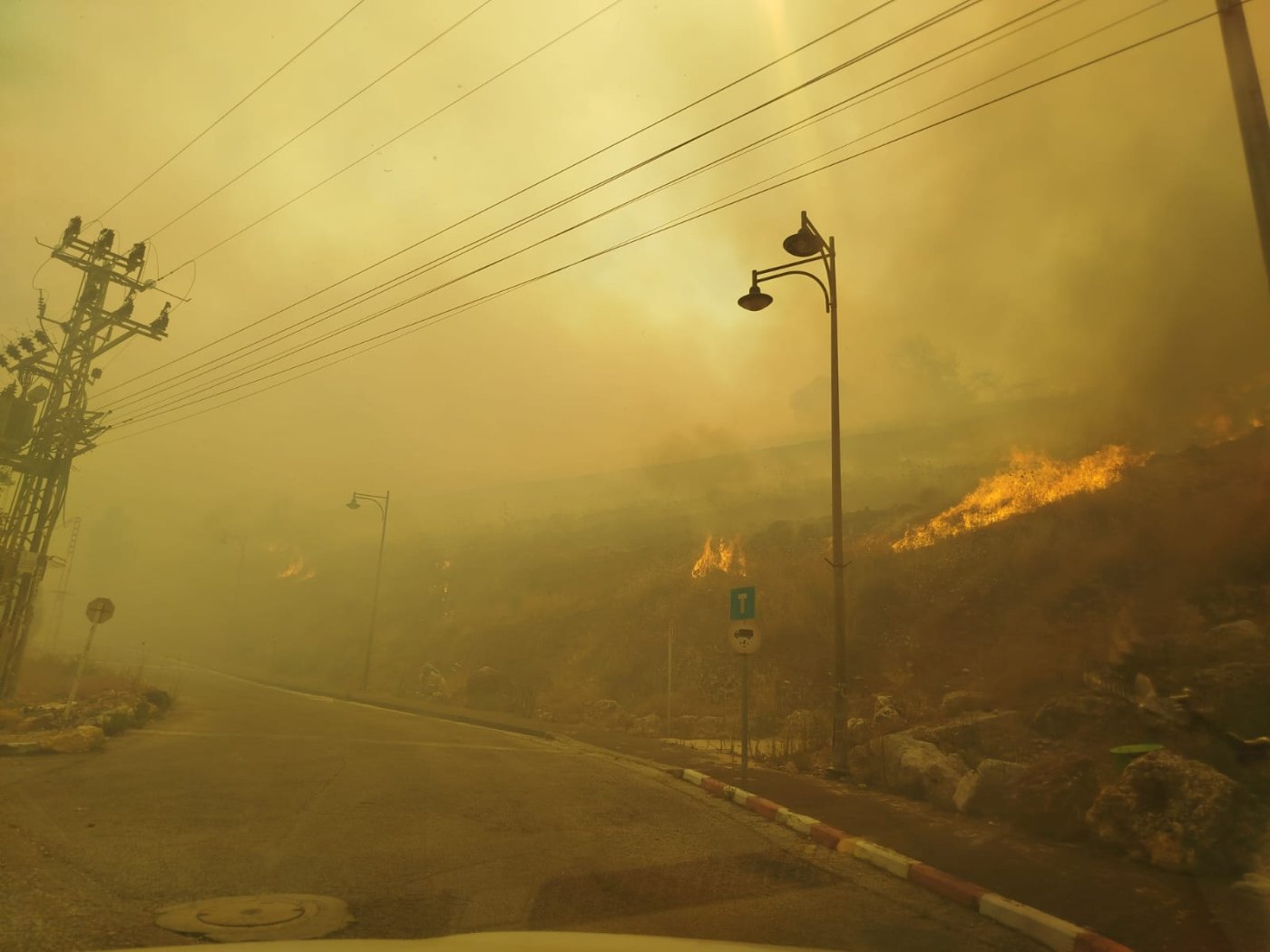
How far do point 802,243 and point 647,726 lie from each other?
13324 mm

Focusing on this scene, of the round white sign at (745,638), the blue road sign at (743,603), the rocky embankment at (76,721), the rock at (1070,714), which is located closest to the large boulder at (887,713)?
the rock at (1070,714)

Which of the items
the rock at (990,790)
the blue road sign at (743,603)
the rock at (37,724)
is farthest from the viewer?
the rock at (37,724)

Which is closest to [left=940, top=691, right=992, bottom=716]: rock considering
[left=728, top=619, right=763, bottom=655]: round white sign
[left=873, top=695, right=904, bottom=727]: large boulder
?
[left=873, top=695, right=904, bottom=727]: large boulder

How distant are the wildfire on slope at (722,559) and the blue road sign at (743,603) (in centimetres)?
1999

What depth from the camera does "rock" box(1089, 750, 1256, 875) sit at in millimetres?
6109

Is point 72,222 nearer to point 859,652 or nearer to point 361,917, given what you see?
point 361,917

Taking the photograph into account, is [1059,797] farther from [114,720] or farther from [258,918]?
[114,720]

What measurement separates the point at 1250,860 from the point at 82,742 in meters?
14.7

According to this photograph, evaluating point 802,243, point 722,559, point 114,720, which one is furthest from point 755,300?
point 722,559

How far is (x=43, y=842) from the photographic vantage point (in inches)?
246

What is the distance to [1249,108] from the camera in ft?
19.6

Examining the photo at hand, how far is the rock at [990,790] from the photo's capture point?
845 cm

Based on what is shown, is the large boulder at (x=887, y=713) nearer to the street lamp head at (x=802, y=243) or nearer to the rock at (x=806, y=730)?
the rock at (x=806, y=730)

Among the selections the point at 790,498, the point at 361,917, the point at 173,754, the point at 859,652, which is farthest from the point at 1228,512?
the point at 790,498
